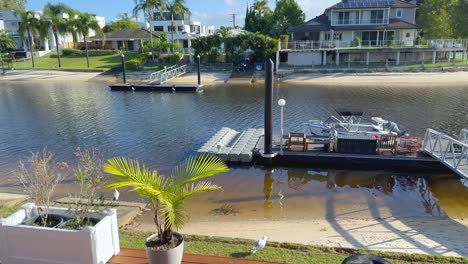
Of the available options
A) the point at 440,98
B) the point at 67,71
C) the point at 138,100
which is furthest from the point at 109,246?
the point at 67,71

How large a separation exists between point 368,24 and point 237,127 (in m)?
37.3

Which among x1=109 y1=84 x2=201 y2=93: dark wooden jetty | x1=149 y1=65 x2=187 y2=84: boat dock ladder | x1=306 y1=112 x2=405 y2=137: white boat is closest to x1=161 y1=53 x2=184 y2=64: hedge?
x1=149 y1=65 x2=187 y2=84: boat dock ladder

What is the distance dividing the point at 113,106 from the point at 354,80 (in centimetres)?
2871

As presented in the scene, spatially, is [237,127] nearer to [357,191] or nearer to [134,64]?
[357,191]

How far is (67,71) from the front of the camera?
183ft

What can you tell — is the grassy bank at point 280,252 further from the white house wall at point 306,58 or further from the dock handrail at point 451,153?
the white house wall at point 306,58

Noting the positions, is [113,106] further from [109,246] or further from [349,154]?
[109,246]

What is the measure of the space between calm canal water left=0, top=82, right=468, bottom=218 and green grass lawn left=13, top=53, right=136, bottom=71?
359 inches

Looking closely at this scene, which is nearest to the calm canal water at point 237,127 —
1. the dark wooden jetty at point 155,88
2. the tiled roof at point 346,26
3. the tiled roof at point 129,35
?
the dark wooden jetty at point 155,88

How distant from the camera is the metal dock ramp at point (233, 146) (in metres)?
17.1

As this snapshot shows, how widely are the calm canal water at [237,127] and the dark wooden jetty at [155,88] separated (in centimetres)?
181

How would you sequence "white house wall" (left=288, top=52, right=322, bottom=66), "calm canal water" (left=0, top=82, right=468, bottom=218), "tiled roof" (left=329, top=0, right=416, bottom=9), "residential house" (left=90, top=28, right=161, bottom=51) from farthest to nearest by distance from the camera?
1. "residential house" (left=90, top=28, right=161, bottom=51)
2. "tiled roof" (left=329, top=0, right=416, bottom=9)
3. "white house wall" (left=288, top=52, right=322, bottom=66)
4. "calm canal water" (left=0, top=82, right=468, bottom=218)

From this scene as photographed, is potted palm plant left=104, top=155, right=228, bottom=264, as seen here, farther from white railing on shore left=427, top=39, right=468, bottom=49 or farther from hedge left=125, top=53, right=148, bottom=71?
white railing on shore left=427, top=39, right=468, bottom=49

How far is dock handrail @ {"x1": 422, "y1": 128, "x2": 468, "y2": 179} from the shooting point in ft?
43.5
